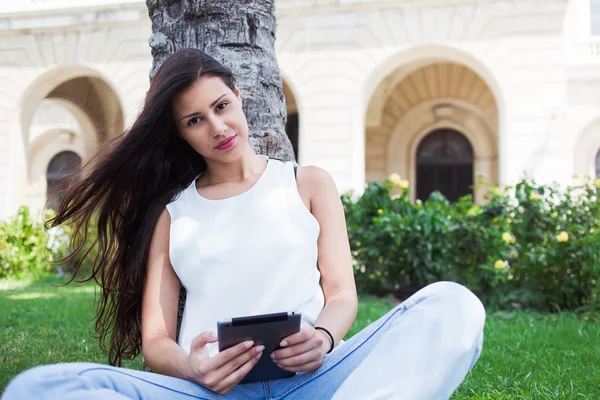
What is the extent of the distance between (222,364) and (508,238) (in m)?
4.60

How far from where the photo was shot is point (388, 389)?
1541 mm

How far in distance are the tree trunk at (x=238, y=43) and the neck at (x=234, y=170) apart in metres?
0.43

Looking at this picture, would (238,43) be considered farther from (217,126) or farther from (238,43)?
(217,126)

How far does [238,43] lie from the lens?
8.79 ft

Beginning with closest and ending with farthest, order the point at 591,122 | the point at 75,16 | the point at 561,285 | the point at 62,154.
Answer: the point at 561,285, the point at 75,16, the point at 591,122, the point at 62,154

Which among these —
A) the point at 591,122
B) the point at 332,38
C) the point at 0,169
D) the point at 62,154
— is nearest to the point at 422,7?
the point at 332,38

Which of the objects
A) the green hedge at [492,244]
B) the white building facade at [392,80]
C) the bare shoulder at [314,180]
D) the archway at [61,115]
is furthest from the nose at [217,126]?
the archway at [61,115]

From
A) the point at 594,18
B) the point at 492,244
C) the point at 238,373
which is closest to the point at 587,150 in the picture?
the point at 594,18

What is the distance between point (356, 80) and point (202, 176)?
28.1 feet

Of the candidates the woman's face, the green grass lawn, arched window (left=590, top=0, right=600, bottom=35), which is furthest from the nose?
arched window (left=590, top=0, right=600, bottom=35)

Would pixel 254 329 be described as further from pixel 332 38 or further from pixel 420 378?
pixel 332 38

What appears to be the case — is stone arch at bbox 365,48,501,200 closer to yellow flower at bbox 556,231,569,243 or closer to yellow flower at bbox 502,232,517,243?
yellow flower at bbox 502,232,517,243

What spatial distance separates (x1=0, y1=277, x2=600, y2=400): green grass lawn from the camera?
2.79m

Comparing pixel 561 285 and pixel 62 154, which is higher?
pixel 62 154
